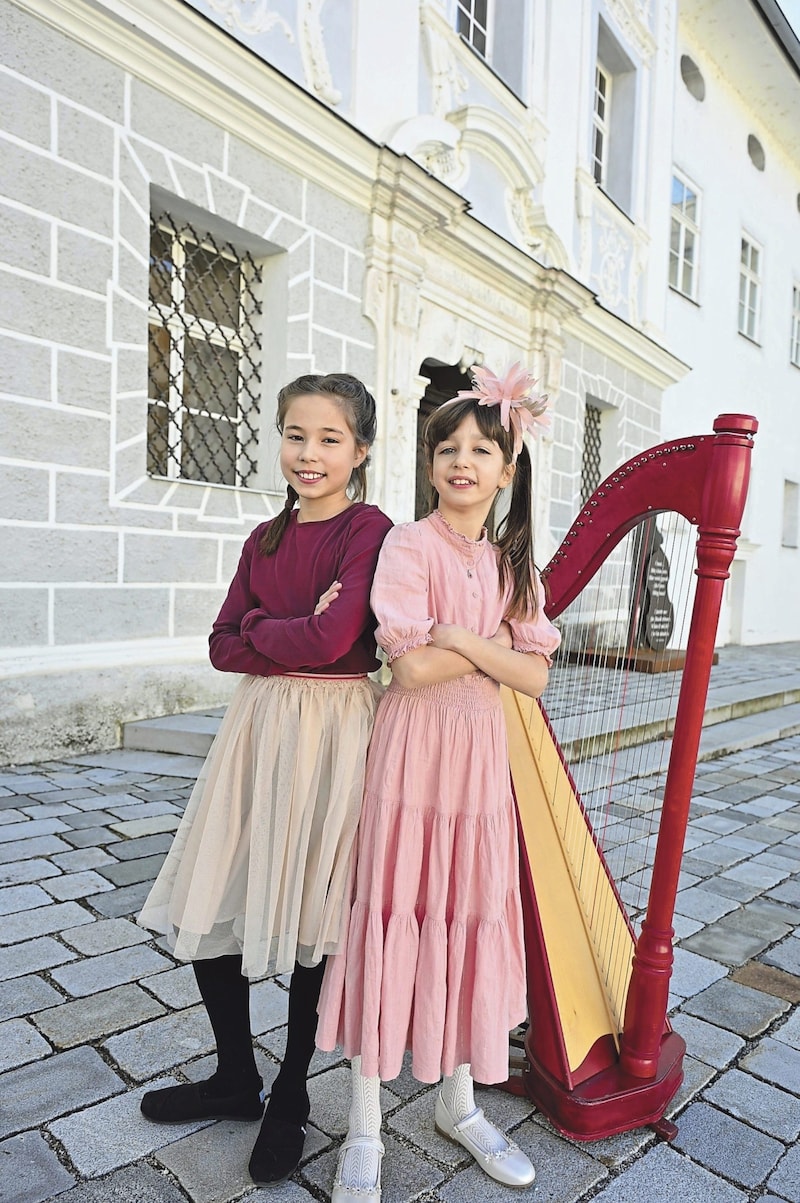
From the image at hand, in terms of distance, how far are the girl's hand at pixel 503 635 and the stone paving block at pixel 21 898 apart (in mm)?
1884

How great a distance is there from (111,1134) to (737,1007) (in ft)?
5.45

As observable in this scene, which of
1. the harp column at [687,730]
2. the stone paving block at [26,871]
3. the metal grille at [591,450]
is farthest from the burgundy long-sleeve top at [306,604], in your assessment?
the metal grille at [591,450]

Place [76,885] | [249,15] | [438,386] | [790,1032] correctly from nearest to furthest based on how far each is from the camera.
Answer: [790,1032] → [76,885] → [249,15] → [438,386]

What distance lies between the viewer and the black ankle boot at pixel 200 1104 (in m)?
1.70

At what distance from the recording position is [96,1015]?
2082 mm

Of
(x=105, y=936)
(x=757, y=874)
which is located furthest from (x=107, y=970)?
(x=757, y=874)

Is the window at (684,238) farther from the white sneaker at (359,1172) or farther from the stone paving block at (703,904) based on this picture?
the white sneaker at (359,1172)

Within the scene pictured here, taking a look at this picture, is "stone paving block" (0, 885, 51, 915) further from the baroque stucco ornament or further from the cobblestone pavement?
the baroque stucco ornament

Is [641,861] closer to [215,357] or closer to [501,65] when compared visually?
[215,357]

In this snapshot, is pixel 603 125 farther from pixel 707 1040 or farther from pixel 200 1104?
pixel 200 1104

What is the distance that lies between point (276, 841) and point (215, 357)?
4.32 metres

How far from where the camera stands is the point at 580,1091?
172cm

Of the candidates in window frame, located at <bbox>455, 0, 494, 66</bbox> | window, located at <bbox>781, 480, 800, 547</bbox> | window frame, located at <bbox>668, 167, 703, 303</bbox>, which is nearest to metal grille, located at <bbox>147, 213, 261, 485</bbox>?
window frame, located at <bbox>455, 0, 494, 66</bbox>

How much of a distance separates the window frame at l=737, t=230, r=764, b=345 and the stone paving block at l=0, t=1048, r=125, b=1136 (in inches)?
528
